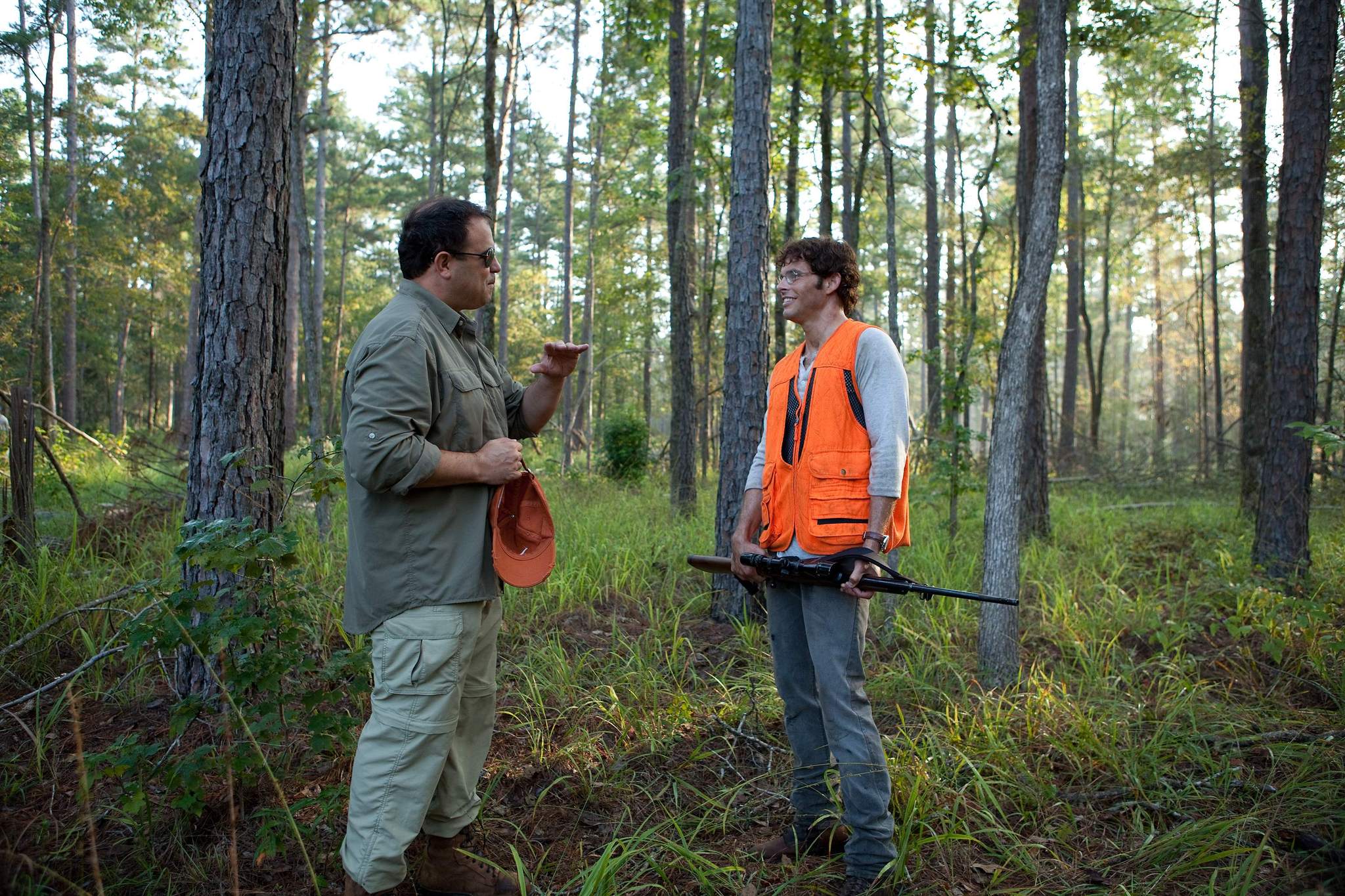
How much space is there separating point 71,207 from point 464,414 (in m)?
18.9

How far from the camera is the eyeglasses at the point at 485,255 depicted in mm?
2613

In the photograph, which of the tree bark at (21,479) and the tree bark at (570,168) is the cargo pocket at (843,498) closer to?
the tree bark at (21,479)

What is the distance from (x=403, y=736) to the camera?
2.33m

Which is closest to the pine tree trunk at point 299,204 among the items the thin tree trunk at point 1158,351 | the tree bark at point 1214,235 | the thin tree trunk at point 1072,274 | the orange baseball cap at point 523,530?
the orange baseball cap at point 523,530

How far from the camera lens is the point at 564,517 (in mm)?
7633

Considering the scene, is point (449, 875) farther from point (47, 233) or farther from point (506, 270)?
point (506, 270)

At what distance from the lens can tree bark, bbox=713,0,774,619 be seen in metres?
5.51

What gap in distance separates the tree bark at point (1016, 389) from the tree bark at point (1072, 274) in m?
12.5

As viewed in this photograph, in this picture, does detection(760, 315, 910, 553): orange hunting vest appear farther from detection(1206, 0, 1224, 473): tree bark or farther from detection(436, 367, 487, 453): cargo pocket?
detection(1206, 0, 1224, 473): tree bark

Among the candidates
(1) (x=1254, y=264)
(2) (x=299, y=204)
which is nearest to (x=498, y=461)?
(2) (x=299, y=204)

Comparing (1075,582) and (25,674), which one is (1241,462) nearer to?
(1075,582)

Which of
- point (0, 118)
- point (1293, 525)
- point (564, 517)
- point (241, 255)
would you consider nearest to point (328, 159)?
point (0, 118)

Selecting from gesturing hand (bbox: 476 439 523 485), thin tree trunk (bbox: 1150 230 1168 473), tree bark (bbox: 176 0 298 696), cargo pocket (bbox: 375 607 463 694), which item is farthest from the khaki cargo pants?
thin tree trunk (bbox: 1150 230 1168 473)

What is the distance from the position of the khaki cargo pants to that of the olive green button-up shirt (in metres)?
0.09
